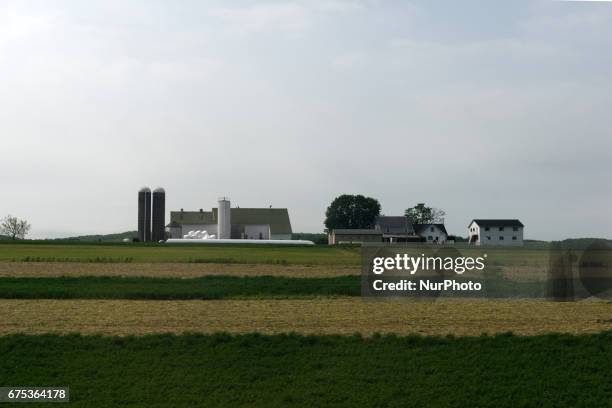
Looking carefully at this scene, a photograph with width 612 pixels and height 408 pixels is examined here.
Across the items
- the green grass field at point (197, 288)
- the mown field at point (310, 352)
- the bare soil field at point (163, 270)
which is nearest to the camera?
the mown field at point (310, 352)

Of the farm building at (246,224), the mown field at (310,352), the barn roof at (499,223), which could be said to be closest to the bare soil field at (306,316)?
the mown field at (310,352)

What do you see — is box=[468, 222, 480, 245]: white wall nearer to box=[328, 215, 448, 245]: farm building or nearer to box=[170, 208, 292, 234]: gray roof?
box=[328, 215, 448, 245]: farm building

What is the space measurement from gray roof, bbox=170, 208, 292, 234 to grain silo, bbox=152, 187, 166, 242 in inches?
186

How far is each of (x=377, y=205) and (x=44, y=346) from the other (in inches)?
4219

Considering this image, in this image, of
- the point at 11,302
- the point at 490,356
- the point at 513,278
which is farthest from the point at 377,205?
the point at 490,356

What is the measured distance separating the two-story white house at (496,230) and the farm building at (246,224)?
27951mm

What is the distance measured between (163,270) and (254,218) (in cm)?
6352

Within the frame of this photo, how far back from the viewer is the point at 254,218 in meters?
103

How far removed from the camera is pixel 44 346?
13.9m

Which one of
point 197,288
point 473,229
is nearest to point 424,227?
point 473,229

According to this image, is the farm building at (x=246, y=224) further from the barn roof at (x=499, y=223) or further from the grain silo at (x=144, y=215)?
the barn roof at (x=499, y=223)

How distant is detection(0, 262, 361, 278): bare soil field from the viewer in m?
36.3

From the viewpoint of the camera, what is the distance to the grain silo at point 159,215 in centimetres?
9712

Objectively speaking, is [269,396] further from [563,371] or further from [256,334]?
[563,371]
